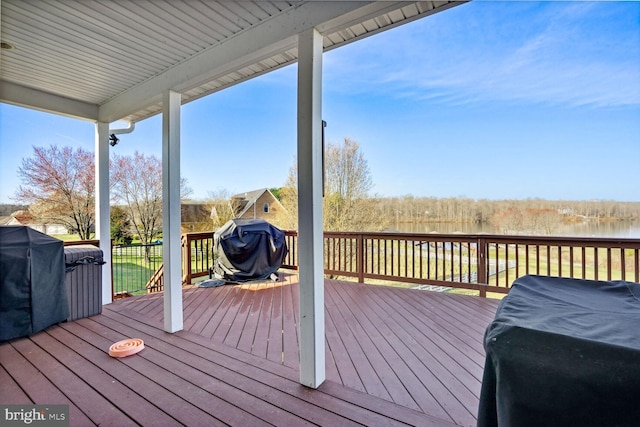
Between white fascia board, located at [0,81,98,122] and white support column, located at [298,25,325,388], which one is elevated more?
white fascia board, located at [0,81,98,122]

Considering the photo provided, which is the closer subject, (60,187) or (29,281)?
(29,281)

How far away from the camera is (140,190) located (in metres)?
10.5

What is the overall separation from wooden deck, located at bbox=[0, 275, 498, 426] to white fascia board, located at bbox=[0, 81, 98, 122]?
2640 millimetres

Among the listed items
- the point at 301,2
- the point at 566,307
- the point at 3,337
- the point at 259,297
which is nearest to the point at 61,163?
the point at 3,337

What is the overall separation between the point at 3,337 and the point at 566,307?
4383mm

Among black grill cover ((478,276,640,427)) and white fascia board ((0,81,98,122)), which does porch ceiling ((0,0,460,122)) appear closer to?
white fascia board ((0,81,98,122))

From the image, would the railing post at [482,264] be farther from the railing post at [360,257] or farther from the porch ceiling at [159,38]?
the porch ceiling at [159,38]

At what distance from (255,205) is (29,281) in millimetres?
10084

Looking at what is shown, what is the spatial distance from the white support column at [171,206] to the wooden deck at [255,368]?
27cm

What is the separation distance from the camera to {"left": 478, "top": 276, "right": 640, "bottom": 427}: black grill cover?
0.74m

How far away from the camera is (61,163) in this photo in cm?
837

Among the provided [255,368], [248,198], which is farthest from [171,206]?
[248,198]

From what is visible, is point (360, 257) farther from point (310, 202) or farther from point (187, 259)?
point (310, 202)

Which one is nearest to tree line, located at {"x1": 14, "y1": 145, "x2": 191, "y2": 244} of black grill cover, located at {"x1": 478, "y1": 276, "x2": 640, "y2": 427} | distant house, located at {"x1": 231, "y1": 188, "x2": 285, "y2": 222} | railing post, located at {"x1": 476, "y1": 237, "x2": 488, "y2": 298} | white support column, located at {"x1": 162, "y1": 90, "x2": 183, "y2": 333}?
distant house, located at {"x1": 231, "y1": 188, "x2": 285, "y2": 222}
